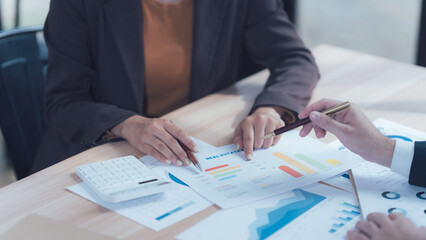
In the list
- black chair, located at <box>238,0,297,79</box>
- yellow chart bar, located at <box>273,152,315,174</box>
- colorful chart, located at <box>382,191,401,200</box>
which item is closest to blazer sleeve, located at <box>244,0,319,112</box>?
yellow chart bar, located at <box>273,152,315,174</box>

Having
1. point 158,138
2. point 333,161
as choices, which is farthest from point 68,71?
point 333,161

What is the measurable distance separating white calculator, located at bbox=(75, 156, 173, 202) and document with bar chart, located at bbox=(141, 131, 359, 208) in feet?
0.22

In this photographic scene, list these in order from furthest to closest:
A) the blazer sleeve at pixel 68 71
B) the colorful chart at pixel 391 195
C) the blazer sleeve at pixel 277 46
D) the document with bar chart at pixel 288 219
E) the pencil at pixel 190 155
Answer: the blazer sleeve at pixel 277 46, the blazer sleeve at pixel 68 71, the pencil at pixel 190 155, the colorful chart at pixel 391 195, the document with bar chart at pixel 288 219

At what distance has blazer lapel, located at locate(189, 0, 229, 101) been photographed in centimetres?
148

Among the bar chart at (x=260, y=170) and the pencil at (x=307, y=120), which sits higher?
the pencil at (x=307, y=120)

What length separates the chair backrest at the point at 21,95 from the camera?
147 centimetres

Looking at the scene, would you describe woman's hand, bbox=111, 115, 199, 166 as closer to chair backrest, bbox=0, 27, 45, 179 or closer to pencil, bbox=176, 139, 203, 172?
pencil, bbox=176, 139, 203, 172

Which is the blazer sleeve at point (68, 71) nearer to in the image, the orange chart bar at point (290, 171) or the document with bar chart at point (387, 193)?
the orange chart bar at point (290, 171)

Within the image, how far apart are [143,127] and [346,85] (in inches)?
26.5

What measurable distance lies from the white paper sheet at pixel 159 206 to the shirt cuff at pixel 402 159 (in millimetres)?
405

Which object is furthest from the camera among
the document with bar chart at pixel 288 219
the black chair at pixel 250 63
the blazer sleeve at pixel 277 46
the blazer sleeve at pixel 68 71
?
the black chair at pixel 250 63

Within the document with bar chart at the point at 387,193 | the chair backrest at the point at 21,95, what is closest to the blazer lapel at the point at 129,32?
the chair backrest at the point at 21,95

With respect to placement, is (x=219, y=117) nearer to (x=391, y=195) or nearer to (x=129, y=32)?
(x=129, y=32)

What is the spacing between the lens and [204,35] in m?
1.50
